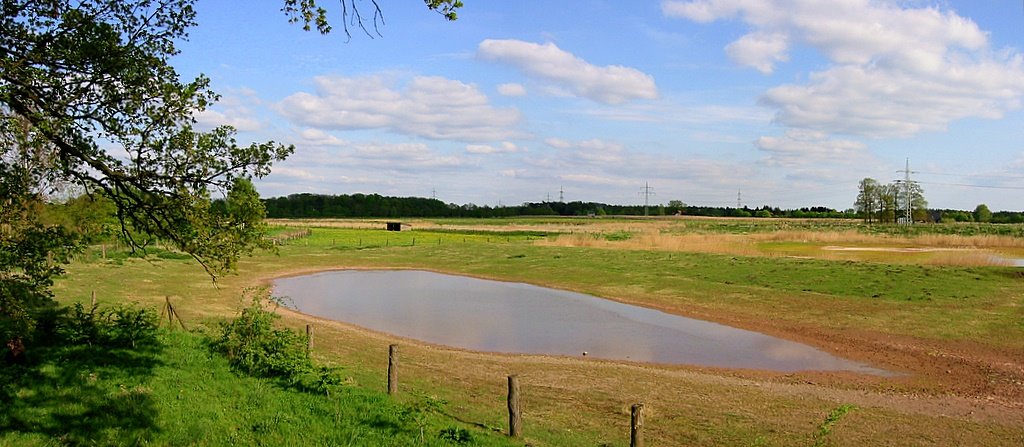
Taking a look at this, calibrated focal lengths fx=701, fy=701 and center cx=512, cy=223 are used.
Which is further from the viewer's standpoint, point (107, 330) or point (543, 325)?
point (543, 325)

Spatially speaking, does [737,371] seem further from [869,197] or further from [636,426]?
[869,197]

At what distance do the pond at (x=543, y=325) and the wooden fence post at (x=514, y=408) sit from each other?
9.10m

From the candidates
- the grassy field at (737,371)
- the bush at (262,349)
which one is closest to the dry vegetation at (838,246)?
the grassy field at (737,371)

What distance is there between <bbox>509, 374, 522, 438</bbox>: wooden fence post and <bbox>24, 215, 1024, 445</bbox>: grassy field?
11.7 inches

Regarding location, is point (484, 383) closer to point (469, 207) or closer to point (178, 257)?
point (178, 257)

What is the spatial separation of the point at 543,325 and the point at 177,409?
49.6ft

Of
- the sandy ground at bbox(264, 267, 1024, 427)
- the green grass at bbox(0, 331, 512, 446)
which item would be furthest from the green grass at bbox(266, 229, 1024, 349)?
the green grass at bbox(0, 331, 512, 446)

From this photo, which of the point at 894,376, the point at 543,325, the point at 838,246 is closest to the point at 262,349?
the point at 543,325

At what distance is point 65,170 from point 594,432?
8.14 meters

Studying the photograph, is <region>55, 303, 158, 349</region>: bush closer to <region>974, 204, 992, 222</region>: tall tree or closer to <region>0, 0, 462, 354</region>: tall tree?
<region>0, 0, 462, 354</region>: tall tree

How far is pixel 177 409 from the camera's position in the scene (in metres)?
9.81

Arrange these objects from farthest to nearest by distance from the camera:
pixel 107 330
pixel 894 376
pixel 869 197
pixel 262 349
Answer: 1. pixel 869 197
2. pixel 894 376
3. pixel 107 330
4. pixel 262 349

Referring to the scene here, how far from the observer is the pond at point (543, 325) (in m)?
19.1

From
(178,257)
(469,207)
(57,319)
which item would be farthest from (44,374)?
(469,207)
